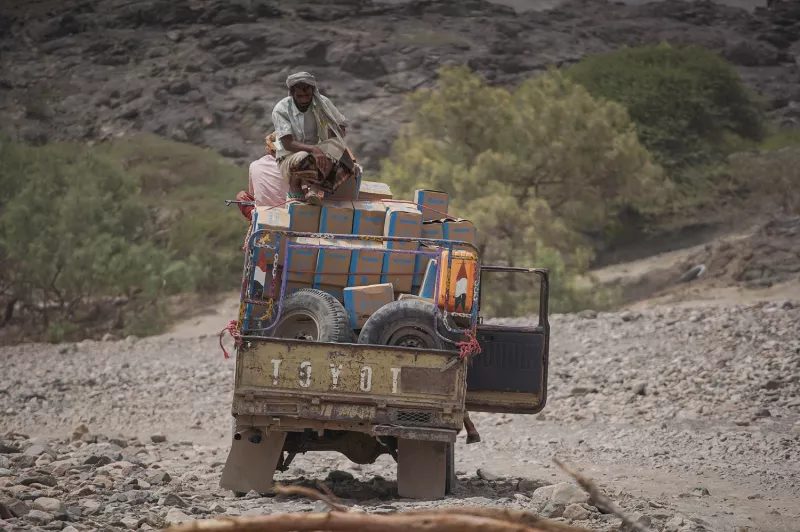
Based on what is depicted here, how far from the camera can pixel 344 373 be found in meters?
8.33

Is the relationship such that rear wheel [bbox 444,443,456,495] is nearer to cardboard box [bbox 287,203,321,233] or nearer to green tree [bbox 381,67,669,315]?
cardboard box [bbox 287,203,321,233]

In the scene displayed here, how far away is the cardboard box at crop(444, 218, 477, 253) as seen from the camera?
31.6 ft

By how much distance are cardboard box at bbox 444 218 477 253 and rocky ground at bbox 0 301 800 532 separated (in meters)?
2.11

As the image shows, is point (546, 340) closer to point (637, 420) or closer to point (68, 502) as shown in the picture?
point (68, 502)

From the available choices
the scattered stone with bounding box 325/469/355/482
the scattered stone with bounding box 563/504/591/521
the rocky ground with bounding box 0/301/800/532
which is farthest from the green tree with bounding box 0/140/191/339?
the scattered stone with bounding box 563/504/591/521

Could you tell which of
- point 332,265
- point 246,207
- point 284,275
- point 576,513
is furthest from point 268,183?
point 576,513

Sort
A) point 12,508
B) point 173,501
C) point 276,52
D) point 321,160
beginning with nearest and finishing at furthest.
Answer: point 12,508 < point 173,501 < point 321,160 < point 276,52

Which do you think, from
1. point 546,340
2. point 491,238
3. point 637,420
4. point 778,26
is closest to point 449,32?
point 778,26

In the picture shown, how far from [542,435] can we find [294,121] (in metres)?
6.05

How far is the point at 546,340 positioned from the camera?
959 cm

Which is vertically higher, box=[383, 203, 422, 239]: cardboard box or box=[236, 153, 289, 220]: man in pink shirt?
box=[236, 153, 289, 220]: man in pink shirt

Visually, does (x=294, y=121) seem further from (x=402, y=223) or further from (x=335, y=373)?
(x=335, y=373)

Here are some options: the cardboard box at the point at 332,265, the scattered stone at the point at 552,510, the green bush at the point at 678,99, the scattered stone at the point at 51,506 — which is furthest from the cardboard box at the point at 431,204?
the green bush at the point at 678,99

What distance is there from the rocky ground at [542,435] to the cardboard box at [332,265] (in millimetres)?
1723
